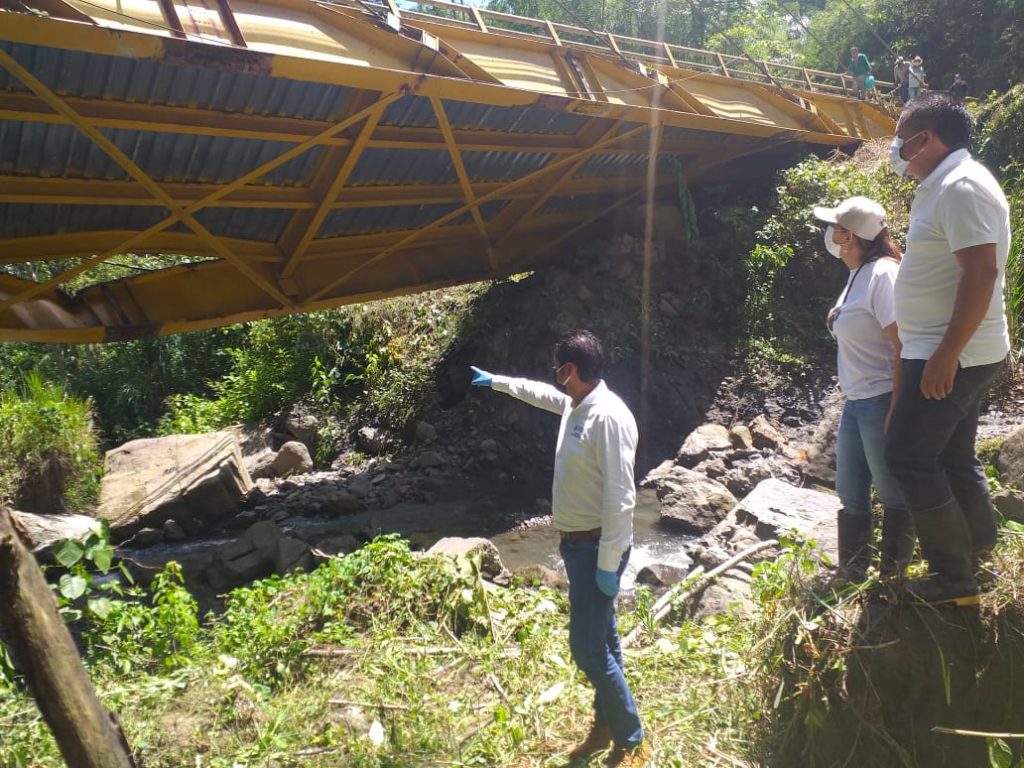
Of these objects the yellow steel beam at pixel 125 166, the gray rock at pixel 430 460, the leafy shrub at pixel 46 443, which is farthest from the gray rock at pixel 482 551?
the leafy shrub at pixel 46 443

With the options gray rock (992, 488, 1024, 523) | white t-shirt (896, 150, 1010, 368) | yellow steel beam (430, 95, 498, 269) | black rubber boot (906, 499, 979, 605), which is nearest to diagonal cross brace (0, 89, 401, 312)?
yellow steel beam (430, 95, 498, 269)

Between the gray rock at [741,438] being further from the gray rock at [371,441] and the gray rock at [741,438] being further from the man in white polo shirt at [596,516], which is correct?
the man in white polo shirt at [596,516]

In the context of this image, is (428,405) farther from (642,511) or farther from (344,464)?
(642,511)

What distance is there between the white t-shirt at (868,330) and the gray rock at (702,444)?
19.4 feet

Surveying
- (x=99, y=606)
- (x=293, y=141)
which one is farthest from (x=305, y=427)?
Answer: (x=99, y=606)

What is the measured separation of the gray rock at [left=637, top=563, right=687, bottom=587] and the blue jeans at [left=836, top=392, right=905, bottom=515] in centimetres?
279

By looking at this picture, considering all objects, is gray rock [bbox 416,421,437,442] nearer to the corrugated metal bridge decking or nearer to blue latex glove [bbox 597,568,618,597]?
the corrugated metal bridge decking

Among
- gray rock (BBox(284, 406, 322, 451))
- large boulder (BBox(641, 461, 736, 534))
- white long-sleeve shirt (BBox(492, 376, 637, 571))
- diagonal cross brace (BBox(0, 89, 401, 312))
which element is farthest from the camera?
gray rock (BBox(284, 406, 322, 451))

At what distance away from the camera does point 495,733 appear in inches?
144

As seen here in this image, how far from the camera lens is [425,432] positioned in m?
11.3

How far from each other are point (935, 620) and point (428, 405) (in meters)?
9.04

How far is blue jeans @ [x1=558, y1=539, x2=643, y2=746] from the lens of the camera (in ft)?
10.8

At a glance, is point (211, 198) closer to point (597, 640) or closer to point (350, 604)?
point (350, 604)

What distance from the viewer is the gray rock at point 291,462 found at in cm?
1126
